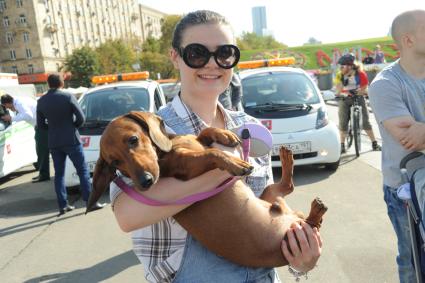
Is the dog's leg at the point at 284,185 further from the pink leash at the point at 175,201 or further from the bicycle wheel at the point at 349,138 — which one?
the bicycle wheel at the point at 349,138

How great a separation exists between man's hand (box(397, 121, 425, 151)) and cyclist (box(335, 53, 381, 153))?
6000 mm

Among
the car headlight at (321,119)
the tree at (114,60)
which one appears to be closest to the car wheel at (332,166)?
the car headlight at (321,119)

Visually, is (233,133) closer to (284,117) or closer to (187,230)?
(187,230)

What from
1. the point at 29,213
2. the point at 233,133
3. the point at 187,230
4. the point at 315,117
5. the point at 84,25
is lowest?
the point at 29,213

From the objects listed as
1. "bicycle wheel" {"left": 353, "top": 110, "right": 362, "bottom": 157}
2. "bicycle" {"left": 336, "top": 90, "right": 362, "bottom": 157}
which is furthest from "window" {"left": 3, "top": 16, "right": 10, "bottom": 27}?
"bicycle wheel" {"left": 353, "top": 110, "right": 362, "bottom": 157}

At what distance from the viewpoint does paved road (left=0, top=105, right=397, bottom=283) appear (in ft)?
12.8

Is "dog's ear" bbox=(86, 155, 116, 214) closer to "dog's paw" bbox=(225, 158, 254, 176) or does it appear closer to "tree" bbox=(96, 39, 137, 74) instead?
"dog's paw" bbox=(225, 158, 254, 176)

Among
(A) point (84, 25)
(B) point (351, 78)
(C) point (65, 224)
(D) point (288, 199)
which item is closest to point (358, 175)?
(D) point (288, 199)

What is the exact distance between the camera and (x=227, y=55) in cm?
159

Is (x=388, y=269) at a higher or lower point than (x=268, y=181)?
lower

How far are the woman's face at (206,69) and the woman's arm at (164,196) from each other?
1.39 ft

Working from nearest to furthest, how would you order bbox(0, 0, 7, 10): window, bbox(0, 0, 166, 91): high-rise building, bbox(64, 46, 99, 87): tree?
bbox(64, 46, 99, 87): tree < bbox(0, 0, 166, 91): high-rise building < bbox(0, 0, 7, 10): window

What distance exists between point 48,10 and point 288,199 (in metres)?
78.8

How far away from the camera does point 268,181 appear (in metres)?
1.73
